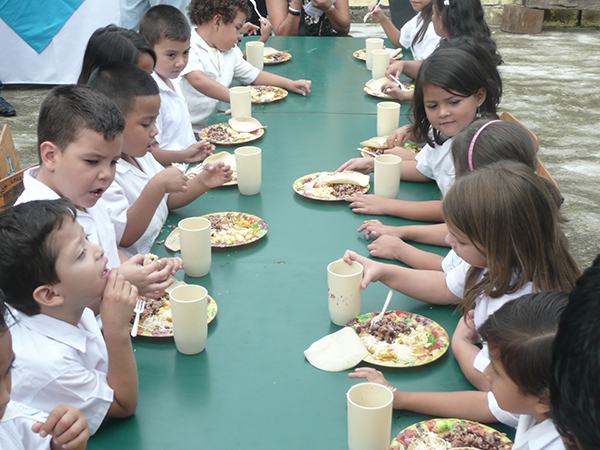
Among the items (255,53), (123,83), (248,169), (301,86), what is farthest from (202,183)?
(255,53)

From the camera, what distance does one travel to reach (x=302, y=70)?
3379 millimetres

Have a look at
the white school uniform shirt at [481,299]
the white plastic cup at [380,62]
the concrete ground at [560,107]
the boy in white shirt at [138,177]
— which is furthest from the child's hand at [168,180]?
the concrete ground at [560,107]

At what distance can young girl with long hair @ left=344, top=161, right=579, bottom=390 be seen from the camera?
3.90 ft

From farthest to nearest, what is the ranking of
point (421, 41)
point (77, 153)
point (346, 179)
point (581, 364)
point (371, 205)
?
point (421, 41), point (346, 179), point (371, 205), point (77, 153), point (581, 364)

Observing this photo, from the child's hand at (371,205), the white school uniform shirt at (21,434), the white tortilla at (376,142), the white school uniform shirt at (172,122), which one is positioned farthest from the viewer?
the white school uniform shirt at (172,122)

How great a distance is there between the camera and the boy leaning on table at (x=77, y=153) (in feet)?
4.62

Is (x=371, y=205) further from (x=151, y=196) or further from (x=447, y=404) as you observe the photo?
(x=447, y=404)

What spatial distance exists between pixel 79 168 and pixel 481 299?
3.36 ft

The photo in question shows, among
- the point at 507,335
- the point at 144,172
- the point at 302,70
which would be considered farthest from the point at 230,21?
the point at 507,335

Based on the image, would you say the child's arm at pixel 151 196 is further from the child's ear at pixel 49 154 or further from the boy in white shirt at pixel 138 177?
the child's ear at pixel 49 154

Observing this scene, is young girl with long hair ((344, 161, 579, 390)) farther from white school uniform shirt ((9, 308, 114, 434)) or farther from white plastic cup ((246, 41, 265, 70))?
white plastic cup ((246, 41, 265, 70))

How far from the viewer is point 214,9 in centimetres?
302

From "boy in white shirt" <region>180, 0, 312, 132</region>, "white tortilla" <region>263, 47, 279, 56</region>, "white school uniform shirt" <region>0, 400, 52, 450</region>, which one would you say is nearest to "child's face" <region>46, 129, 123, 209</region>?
"white school uniform shirt" <region>0, 400, 52, 450</region>

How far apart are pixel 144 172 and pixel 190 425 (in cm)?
115
